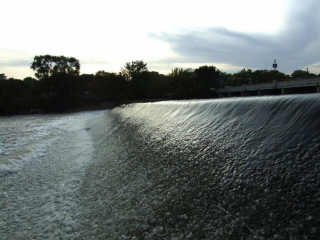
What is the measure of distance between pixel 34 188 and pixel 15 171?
185 cm

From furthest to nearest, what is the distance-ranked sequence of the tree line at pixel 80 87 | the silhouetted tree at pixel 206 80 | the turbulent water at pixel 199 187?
the silhouetted tree at pixel 206 80 < the tree line at pixel 80 87 < the turbulent water at pixel 199 187

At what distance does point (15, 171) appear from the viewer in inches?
251

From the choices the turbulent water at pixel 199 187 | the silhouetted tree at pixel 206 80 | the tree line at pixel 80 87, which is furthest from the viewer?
the silhouetted tree at pixel 206 80

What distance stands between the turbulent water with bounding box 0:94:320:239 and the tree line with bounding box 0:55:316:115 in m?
50.1

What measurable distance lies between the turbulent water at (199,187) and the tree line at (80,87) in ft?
164

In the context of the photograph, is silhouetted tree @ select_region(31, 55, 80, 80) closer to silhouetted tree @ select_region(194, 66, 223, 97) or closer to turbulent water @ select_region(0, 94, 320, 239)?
silhouetted tree @ select_region(194, 66, 223, 97)

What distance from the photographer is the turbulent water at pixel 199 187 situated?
2.65 m

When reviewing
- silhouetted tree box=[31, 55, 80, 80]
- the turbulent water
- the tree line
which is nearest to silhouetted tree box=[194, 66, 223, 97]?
the tree line

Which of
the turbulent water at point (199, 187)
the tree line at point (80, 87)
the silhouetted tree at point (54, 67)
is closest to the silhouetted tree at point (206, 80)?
the tree line at point (80, 87)

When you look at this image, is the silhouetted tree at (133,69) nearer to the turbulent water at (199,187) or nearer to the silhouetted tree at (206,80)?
the silhouetted tree at (206,80)

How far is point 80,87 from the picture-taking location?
62562mm

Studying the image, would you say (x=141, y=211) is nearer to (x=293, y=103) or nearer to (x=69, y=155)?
(x=293, y=103)

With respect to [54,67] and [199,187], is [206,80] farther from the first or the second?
[199,187]

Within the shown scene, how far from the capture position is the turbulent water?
8.68ft
